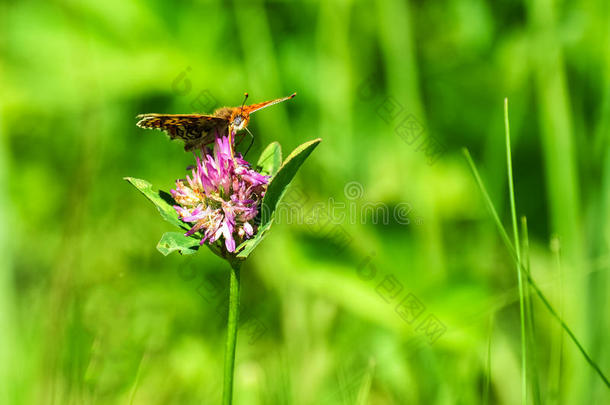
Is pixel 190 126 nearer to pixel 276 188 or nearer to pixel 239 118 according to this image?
pixel 239 118

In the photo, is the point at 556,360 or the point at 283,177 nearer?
the point at 283,177

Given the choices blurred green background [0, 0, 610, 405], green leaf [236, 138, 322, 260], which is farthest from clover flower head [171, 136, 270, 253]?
blurred green background [0, 0, 610, 405]

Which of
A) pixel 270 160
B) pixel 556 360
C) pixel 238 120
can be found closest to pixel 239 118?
pixel 238 120

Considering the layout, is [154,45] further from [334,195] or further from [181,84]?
[334,195]

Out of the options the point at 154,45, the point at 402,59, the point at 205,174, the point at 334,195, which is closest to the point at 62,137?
the point at 154,45

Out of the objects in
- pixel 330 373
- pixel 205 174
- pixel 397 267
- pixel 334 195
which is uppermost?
pixel 205 174

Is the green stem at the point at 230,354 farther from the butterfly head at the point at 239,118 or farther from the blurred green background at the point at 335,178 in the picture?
the blurred green background at the point at 335,178
